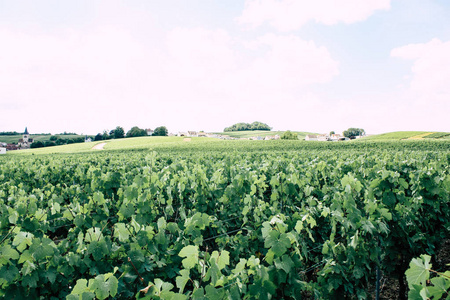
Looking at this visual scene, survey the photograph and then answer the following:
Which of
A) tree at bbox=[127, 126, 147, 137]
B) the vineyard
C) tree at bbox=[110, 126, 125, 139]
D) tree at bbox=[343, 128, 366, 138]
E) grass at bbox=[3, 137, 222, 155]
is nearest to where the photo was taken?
the vineyard

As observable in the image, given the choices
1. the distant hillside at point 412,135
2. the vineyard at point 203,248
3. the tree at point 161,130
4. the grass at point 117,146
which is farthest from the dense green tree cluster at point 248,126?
the vineyard at point 203,248

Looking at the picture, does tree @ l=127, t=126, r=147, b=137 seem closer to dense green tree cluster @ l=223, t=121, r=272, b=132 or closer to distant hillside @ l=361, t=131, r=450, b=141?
distant hillside @ l=361, t=131, r=450, b=141

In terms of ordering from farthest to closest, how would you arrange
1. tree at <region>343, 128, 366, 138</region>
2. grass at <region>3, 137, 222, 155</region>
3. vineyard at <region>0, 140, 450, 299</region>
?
1. tree at <region>343, 128, 366, 138</region>
2. grass at <region>3, 137, 222, 155</region>
3. vineyard at <region>0, 140, 450, 299</region>

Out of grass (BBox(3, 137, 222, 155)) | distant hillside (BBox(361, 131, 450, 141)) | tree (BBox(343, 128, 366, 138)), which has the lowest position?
grass (BBox(3, 137, 222, 155))

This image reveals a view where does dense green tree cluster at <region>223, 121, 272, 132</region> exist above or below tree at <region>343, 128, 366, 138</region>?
above

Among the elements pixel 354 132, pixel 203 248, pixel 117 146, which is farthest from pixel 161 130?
pixel 203 248

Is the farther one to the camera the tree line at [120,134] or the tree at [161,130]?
the tree at [161,130]

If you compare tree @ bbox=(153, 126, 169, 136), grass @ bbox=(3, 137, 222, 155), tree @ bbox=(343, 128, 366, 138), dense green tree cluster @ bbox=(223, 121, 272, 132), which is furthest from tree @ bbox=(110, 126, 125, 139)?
tree @ bbox=(343, 128, 366, 138)

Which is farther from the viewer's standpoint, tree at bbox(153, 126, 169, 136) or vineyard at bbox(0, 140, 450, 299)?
tree at bbox(153, 126, 169, 136)

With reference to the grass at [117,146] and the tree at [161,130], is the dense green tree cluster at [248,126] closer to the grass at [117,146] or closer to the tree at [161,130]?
the tree at [161,130]

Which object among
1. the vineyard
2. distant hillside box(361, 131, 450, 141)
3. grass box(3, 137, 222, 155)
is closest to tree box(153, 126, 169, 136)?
grass box(3, 137, 222, 155)

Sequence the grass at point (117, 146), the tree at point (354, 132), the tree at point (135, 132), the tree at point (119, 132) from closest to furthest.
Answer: the grass at point (117, 146), the tree at point (119, 132), the tree at point (135, 132), the tree at point (354, 132)

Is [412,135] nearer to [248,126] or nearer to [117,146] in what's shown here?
[117,146]

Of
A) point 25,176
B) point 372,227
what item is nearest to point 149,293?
point 372,227
